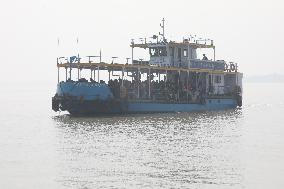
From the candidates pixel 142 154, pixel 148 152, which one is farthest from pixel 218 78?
pixel 142 154

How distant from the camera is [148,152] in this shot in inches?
872

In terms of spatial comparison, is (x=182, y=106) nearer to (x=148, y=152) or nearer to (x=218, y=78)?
(x=218, y=78)

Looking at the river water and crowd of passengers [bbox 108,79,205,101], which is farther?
crowd of passengers [bbox 108,79,205,101]

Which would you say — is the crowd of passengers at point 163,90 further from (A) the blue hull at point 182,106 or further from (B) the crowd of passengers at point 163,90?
(A) the blue hull at point 182,106

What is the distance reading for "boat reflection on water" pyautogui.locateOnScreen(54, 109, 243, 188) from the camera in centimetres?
1681

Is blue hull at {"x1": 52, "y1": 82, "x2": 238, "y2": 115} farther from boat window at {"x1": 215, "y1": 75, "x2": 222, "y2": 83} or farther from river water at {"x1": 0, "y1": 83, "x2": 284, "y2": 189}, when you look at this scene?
boat window at {"x1": 215, "y1": 75, "x2": 222, "y2": 83}

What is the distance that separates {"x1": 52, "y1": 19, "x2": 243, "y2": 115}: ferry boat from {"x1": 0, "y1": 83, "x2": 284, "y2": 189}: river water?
1770mm

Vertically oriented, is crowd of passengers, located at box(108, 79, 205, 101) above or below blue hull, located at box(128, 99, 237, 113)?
above

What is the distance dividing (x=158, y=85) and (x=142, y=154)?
2098 centimetres

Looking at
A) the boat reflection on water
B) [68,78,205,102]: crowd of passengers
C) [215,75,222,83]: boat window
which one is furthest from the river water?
[215,75,222,83]: boat window

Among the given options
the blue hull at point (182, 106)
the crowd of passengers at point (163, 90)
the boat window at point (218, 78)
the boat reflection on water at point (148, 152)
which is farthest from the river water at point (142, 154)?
the boat window at point (218, 78)

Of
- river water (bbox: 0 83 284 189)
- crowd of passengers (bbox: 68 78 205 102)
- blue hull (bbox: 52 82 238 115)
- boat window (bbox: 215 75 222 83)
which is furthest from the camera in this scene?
boat window (bbox: 215 75 222 83)
